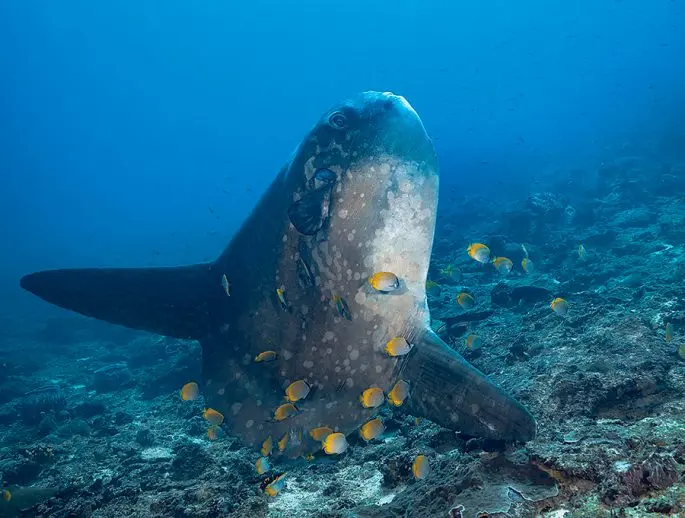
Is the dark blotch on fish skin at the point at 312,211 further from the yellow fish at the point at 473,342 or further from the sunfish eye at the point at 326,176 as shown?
the yellow fish at the point at 473,342

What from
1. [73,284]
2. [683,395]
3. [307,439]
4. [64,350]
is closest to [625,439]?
[683,395]

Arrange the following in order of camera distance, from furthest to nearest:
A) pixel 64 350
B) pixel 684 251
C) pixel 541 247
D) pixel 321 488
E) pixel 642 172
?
pixel 642 172
pixel 64 350
pixel 541 247
pixel 684 251
pixel 321 488

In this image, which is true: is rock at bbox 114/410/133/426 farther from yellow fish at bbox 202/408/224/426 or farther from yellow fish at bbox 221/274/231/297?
yellow fish at bbox 221/274/231/297

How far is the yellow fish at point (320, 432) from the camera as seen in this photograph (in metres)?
3.35

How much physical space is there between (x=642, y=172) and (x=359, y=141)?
2743cm

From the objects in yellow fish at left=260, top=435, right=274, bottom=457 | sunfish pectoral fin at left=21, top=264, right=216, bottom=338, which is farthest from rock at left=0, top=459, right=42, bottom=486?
yellow fish at left=260, top=435, right=274, bottom=457

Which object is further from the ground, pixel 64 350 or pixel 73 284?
pixel 73 284

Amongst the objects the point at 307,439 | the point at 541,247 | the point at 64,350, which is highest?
the point at 307,439

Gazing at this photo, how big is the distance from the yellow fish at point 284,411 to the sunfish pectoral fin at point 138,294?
3.20 feet

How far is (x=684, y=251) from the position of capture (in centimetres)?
1098

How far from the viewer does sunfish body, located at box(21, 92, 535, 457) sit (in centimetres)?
327

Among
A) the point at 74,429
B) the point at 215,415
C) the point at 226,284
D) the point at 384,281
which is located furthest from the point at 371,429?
the point at 74,429

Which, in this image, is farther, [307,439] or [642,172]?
[642,172]

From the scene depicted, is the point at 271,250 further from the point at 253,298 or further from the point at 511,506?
the point at 511,506
